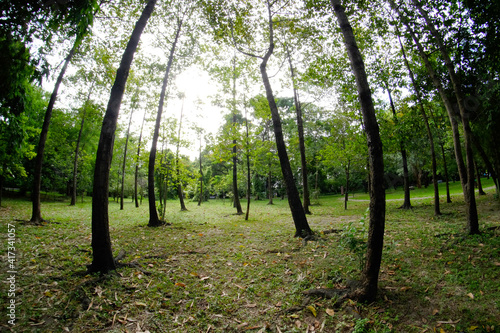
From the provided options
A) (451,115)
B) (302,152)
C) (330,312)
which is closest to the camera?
(330,312)

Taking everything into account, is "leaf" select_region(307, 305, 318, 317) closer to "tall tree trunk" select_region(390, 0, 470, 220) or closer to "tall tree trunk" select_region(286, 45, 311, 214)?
"tall tree trunk" select_region(390, 0, 470, 220)

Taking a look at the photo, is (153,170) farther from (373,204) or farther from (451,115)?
(451,115)

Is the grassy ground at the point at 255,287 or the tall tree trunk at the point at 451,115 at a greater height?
the tall tree trunk at the point at 451,115

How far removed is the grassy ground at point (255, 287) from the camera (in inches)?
123

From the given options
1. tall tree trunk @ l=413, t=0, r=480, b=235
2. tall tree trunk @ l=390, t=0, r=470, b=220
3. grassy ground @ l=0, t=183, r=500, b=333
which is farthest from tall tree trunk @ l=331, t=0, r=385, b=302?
tall tree trunk @ l=390, t=0, r=470, b=220

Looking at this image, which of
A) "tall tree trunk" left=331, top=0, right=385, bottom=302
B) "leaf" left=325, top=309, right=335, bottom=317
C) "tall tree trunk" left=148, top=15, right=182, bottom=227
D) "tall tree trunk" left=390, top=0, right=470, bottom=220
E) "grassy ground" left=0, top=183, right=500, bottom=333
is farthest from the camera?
"tall tree trunk" left=148, top=15, right=182, bottom=227

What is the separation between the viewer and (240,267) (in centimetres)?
534

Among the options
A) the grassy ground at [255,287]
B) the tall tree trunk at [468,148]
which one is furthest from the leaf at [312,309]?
the tall tree trunk at [468,148]

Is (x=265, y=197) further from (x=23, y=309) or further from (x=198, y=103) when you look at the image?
(x=23, y=309)

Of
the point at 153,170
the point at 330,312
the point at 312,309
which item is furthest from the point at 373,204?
the point at 153,170

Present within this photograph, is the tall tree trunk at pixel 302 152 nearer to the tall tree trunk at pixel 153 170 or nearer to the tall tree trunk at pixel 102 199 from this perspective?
the tall tree trunk at pixel 153 170

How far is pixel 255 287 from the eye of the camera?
435cm

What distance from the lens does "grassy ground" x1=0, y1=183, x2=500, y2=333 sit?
3.12 m

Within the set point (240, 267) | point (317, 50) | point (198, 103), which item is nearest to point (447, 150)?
point (317, 50)
